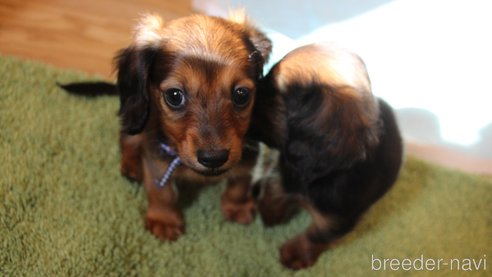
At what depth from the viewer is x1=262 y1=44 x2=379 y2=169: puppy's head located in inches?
51.2

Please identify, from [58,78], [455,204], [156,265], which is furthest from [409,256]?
[58,78]

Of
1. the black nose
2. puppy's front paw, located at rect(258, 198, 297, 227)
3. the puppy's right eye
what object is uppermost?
the puppy's right eye

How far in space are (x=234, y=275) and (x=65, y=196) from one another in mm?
657

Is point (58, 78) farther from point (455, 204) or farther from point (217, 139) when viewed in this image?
point (455, 204)

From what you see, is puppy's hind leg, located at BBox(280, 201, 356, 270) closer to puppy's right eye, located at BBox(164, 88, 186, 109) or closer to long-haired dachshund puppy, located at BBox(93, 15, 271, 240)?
long-haired dachshund puppy, located at BBox(93, 15, 271, 240)

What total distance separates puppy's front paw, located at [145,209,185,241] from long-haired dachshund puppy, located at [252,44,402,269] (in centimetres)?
45

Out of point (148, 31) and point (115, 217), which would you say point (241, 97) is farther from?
point (115, 217)

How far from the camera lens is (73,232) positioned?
5.57 feet

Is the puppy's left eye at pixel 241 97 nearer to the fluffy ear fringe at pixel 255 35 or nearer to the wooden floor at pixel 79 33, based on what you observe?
the fluffy ear fringe at pixel 255 35

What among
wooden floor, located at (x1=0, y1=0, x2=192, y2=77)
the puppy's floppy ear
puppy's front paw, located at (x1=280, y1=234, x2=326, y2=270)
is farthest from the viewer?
wooden floor, located at (x1=0, y1=0, x2=192, y2=77)

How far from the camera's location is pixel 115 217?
1789mm

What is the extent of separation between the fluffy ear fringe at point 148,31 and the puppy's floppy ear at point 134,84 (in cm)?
2

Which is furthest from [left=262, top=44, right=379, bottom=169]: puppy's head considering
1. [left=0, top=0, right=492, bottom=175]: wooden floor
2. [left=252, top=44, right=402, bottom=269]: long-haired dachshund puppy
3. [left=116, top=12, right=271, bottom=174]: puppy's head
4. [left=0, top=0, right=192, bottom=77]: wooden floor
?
[left=0, top=0, right=192, bottom=77]: wooden floor

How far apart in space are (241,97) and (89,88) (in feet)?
2.88
